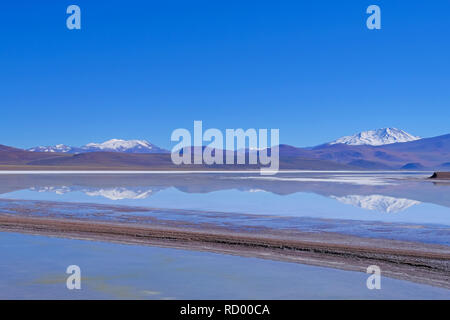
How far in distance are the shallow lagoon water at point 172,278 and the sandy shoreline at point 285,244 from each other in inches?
21.5

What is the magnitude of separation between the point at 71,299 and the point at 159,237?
4.83 meters

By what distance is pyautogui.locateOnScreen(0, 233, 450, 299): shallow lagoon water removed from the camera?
7.05 meters

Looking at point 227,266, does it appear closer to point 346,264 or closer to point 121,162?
point 346,264

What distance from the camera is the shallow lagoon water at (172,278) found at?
7.05 m

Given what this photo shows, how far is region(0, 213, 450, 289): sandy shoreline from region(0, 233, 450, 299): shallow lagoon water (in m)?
0.55

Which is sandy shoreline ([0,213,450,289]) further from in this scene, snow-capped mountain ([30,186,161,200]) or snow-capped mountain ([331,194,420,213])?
snow-capped mountain ([30,186,161,200])

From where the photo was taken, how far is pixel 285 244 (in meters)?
10.6

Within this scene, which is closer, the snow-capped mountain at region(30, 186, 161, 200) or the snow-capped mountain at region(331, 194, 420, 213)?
the snow-capped mountain at region(331, 194, 420, 213)

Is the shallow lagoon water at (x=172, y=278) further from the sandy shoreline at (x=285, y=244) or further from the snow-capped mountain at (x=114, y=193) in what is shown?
the snow-capped mountain at (x=114, y=193)

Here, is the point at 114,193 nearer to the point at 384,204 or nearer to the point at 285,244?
the point at 384,204

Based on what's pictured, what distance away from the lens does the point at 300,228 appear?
13328mm

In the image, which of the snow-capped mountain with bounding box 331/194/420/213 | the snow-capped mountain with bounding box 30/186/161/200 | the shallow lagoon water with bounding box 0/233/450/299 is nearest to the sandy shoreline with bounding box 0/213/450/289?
the shallow lagoon water with bounding box 0/233/450/299

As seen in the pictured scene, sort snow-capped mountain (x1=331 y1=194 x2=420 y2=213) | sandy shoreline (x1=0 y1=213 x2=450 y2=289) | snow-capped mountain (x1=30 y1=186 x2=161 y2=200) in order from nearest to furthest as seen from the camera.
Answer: sandy shoreline (x1=0 y1=213 x2=450 y2=289) < snow-capped mountain (x1=331 y1=194 x2=420 y2=213) < snow-capped mountain (x1=30 y1=186 x2=161 y2=200)
